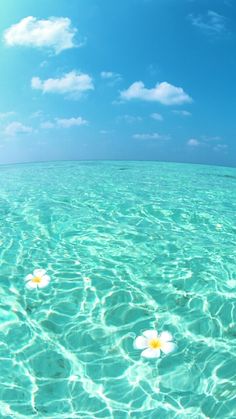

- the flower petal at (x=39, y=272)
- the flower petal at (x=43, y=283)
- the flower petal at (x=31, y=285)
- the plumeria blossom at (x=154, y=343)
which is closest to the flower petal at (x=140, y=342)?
the plumeria blossom at (x=154, y=343)

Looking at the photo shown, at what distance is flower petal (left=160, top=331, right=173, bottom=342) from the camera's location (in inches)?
A: 162

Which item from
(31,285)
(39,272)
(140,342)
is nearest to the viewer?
(140,342)

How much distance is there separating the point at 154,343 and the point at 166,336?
20 cm

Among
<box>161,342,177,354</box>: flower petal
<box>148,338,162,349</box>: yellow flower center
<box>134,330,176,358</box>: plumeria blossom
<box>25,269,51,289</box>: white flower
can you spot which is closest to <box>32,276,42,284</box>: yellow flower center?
<box>25,269,51,289</box>: white flower

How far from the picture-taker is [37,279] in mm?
5516

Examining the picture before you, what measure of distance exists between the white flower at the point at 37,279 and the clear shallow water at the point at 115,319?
14 centimetres

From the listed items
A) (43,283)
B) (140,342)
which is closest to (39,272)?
(43,283)

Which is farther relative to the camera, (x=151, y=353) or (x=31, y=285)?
(x=31, y=285)

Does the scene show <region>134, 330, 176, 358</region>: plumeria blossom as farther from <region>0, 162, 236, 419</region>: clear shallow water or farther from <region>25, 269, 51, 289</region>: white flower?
<region>25, 269, 51, 289</region>: white flower

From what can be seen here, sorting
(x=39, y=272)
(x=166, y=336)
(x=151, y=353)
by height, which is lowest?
(x=151, y=353)

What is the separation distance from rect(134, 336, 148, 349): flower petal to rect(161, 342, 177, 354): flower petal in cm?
24

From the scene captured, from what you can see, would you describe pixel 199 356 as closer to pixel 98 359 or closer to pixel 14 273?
pixel 98 359

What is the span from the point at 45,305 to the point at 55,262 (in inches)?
58.1

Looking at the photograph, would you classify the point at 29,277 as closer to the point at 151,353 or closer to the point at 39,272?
the point at 39,272
